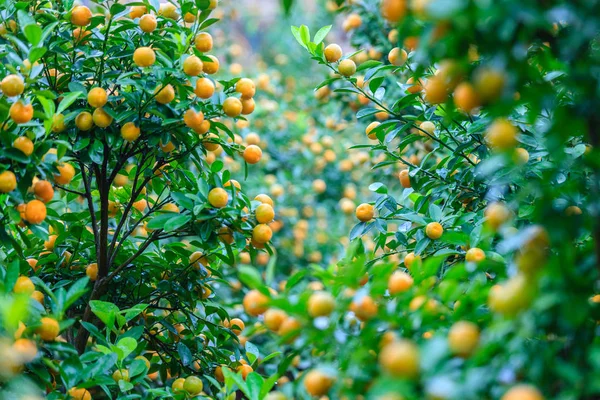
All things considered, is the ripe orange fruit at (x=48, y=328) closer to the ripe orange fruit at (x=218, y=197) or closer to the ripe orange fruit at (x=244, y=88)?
the ripe orange fruit at (x=218, y=197)

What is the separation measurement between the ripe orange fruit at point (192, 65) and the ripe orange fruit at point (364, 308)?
50 cm

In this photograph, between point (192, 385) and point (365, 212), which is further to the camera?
point (365, 212)

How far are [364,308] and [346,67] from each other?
2.21 feet

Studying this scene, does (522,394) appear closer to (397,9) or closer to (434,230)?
(397,9)

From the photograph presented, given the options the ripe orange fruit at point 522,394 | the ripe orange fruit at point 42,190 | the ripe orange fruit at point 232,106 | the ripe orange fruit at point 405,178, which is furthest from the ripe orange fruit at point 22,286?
the ripe orange fruit at point 405,178

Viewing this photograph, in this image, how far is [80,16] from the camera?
108 centimetres

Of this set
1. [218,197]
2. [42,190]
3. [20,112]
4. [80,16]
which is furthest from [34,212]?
[80,16]

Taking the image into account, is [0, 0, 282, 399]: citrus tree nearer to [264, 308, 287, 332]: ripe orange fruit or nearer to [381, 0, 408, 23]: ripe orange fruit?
[264, 308, 287, 332]: ripe orange fruit

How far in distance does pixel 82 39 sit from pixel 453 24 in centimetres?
76

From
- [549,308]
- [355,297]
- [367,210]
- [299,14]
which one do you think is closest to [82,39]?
[367,210]

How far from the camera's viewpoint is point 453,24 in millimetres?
595

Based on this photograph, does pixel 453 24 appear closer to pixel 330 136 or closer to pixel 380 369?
pixel 380 369

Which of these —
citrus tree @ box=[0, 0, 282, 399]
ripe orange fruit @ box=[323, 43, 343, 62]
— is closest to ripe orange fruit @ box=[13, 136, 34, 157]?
citrus tree @ box=[0, 0, 282, 399]

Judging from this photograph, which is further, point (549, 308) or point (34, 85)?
point (34, 85)
